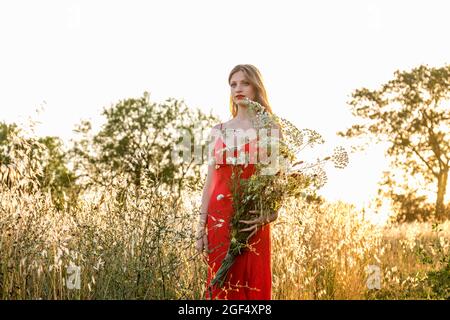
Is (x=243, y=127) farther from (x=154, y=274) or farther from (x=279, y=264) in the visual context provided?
(x=279, y=264)

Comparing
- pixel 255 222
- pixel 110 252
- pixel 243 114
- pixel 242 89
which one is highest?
pixel 242 89

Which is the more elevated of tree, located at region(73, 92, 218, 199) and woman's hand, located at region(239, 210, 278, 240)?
tree, located at region(73, 92, 218, 199)

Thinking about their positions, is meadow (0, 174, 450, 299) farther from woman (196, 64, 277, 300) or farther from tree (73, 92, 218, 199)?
tree (73, 92, 218, 199)

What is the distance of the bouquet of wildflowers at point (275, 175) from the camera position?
353 cm

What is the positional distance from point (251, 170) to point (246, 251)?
491 millimetres

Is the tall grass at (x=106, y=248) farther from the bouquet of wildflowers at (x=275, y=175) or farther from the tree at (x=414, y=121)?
the tree at (x=414, y=121)

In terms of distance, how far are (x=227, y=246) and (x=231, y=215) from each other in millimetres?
207

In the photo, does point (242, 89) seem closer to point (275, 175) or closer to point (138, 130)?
point (275, 175)

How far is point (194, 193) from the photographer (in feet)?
16.7

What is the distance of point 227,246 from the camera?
12.5 ft

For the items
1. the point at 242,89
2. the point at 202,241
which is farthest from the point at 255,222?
the point at 242,89

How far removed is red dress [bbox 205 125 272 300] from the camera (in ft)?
12.5

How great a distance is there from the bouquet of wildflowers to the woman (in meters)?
0.09

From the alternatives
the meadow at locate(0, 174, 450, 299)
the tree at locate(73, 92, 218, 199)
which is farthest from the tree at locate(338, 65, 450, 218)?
the meadow at locate(0, 174, 450, 299)
